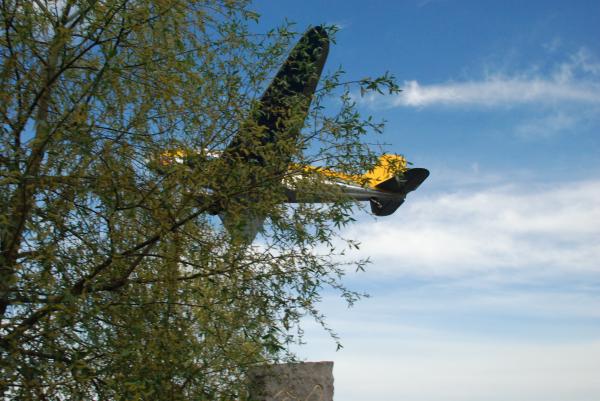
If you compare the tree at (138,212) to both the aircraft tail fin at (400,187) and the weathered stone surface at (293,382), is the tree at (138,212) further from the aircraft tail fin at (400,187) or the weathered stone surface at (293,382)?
the aircraft tail fin at (400,187)

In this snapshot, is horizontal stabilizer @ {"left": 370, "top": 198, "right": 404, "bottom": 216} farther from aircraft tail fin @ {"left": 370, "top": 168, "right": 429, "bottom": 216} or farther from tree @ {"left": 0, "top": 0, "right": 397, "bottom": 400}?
tree @ {"left": 0, "top": 0, "right": 397, "bottom": 400}

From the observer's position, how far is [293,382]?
8.07m

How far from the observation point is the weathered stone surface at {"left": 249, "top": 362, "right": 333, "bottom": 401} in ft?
24.7

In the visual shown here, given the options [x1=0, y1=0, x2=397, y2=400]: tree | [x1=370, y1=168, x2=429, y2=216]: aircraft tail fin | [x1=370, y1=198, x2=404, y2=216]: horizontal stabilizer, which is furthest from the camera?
Answer: [x1=370, y1=198, x2=404, y2=216]: horizontal stabilizer

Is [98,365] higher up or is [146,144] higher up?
[146,144]

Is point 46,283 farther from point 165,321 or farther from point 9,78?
point 9,78

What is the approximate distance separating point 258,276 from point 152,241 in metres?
1.16

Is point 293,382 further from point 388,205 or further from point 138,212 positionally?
point 388,205

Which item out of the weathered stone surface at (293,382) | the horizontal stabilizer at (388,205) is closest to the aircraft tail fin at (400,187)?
the horizontal stabilizer at (388,205)

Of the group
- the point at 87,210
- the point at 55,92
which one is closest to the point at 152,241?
the point at 87,210

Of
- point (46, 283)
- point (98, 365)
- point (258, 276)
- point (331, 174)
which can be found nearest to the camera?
point (46, 283)

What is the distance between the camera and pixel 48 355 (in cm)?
575

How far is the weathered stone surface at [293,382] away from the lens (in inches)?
297

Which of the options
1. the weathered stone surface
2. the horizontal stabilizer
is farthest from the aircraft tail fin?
the weathered stone surface
